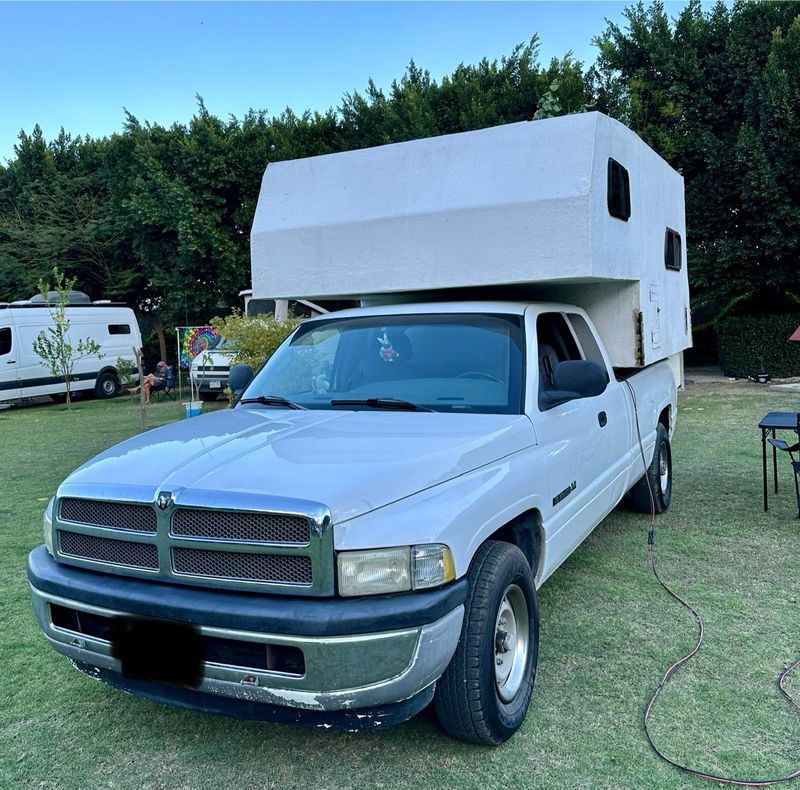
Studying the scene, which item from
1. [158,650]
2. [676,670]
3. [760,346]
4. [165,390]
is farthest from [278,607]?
[165,390]

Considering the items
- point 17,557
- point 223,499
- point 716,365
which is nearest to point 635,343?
point 223,499

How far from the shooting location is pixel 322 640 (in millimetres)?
2516

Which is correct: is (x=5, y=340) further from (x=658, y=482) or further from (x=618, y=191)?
(x=618, y=191)

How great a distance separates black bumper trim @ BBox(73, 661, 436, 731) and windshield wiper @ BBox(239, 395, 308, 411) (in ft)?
5.39

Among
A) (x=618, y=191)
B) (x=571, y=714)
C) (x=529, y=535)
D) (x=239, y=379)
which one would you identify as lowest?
(x=571, y=714)

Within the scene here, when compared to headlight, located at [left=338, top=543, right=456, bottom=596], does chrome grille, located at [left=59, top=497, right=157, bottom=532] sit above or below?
above

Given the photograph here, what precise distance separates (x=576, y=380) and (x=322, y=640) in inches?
81.0

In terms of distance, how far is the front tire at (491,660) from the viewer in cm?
288

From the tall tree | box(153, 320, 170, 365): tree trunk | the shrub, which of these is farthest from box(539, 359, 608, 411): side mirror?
box(153, 320, 170, 365): tree trunk

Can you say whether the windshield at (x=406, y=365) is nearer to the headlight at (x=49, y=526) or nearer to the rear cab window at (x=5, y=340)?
the headlight at (x=49, y=526)

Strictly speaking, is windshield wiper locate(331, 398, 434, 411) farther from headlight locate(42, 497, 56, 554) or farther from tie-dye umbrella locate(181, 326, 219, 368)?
tie-dye umbrella locate(181, 326, 219, 368)

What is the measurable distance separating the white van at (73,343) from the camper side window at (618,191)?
17.7 m

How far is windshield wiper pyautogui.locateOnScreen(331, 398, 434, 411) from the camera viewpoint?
384 cm

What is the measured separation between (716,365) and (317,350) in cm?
2028
